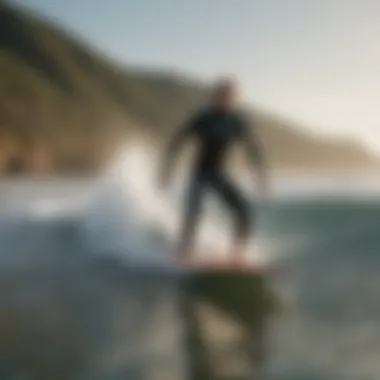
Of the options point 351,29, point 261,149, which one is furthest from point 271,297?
point 351,29

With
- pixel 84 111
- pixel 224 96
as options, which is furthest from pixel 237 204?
pixel 84 111

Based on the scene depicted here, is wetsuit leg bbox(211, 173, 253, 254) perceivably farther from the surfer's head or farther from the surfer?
the surfer's head

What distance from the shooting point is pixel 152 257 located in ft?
4.10

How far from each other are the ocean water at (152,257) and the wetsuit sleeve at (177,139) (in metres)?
0.04

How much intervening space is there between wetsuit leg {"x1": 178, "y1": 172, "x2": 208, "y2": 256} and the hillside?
0.12 metres

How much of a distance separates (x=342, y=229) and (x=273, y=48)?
35 cm

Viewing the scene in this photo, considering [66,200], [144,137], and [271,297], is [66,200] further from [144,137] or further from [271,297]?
[271,297]

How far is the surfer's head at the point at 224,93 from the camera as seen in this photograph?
1.27 meters

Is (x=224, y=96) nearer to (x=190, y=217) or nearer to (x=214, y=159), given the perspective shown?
(x=214, y=159)

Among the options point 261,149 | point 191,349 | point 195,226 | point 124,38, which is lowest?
point 191,349

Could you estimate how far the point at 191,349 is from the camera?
1.23 metres

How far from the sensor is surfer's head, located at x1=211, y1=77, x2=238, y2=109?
1274 mm

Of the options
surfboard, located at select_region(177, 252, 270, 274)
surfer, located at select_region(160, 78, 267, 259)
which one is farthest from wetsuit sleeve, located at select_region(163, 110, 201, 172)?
surfboard, located at select_region(177, 252, 270, 274)

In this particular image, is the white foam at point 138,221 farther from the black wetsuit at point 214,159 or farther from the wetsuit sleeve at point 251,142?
the wetsuit sleeve at point 251,142
